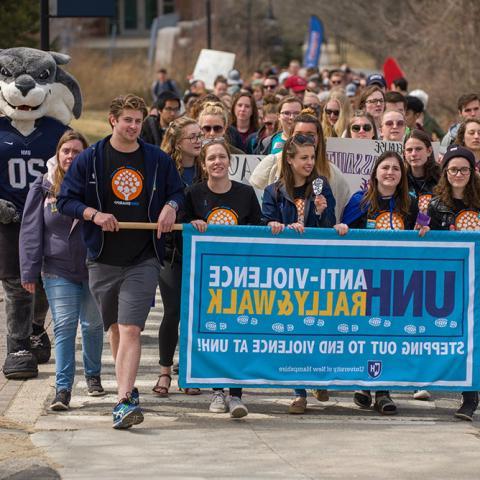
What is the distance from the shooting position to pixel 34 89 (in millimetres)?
11359

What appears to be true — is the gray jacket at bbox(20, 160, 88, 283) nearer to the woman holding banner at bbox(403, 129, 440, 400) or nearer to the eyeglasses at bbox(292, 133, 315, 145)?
the eyeglasses at bbox(292, 133, 315, 145)

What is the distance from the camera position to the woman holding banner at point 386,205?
9906mm

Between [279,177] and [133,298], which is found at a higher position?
[279,177]

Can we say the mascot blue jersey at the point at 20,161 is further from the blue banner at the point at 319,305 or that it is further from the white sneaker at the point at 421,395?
the white sneaker at the point at 421,395

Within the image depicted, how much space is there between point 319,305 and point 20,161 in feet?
9.26

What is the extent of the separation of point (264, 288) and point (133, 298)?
94 cm

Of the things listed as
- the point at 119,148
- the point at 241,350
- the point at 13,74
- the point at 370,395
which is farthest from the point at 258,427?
the point at 13,74

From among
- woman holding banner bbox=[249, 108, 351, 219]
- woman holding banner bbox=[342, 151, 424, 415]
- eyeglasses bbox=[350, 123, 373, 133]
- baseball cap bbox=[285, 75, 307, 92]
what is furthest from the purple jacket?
baseball cap bbox=[285, 75, 307, 92]

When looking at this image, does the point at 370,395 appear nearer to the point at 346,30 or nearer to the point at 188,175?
the point at 188,175

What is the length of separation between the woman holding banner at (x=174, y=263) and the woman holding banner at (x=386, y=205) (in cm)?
125

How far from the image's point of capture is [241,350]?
9.63 meters

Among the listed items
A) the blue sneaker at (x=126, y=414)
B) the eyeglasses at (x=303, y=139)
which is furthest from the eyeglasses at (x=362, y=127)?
the blue sneaker at (x=126, y=414)

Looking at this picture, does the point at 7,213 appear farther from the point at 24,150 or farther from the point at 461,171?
the point at 461,171

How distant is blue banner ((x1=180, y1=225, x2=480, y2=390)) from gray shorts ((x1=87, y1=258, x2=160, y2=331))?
35cm
